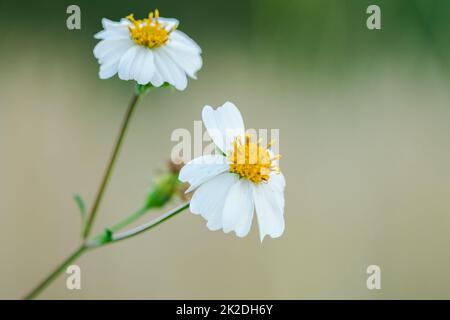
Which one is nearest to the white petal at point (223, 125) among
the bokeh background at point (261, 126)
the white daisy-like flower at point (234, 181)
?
the white daisy-like flower at point (234, 181)

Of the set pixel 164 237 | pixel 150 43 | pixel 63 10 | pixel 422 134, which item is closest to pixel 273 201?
pixel 150 43

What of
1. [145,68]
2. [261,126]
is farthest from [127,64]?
[261,126]

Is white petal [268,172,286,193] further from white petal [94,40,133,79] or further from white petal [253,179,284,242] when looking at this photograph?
white petal [94,40,133,79]

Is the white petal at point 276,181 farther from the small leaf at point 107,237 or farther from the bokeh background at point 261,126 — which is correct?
the bokeh background at point 261,126

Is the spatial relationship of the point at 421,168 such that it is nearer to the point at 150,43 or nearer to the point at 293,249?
the point at 293,249

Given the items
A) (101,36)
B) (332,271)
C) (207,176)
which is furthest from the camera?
(332,271)

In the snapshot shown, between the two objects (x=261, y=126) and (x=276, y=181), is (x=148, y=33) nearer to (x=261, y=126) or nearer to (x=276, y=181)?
(x=276, y=181)
